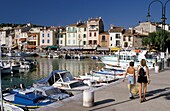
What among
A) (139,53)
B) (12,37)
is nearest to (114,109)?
(139,53)

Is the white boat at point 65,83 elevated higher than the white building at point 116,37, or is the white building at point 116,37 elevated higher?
the white building at point 116,37

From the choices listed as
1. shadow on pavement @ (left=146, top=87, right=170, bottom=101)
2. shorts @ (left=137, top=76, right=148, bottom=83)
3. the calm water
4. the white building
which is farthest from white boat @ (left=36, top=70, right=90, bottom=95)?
the white building

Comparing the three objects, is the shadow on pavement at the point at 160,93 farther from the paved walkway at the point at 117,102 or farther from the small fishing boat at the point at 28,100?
the small fishing boat at the point at 28,100

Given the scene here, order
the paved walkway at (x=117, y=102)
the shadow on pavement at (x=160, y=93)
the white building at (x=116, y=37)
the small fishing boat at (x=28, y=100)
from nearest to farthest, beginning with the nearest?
the paved walkway at (x=117, y=102), the shadow on pavement at (x=160, y=93), the small fishing boat at (x=28, y=100), the white building at (x=116, y=37)

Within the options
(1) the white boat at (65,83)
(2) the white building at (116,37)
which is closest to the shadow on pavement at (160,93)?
(1) the white boat at (65,83)

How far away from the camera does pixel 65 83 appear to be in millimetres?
21594

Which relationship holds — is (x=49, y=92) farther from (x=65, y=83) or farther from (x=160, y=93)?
(x=160, y=93)

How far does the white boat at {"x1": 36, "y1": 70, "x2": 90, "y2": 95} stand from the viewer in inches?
817

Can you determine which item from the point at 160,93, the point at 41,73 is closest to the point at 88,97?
the point at 160,93

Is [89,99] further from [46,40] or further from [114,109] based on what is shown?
[46,40]

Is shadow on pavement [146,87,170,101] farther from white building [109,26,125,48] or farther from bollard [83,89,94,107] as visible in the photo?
white building [109,26,125,48]

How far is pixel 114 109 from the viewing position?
9.23m

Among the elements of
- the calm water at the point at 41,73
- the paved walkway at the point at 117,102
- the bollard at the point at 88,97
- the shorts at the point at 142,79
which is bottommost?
the calm water at the point at 41,73

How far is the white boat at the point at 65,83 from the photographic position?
2075 centimetres
